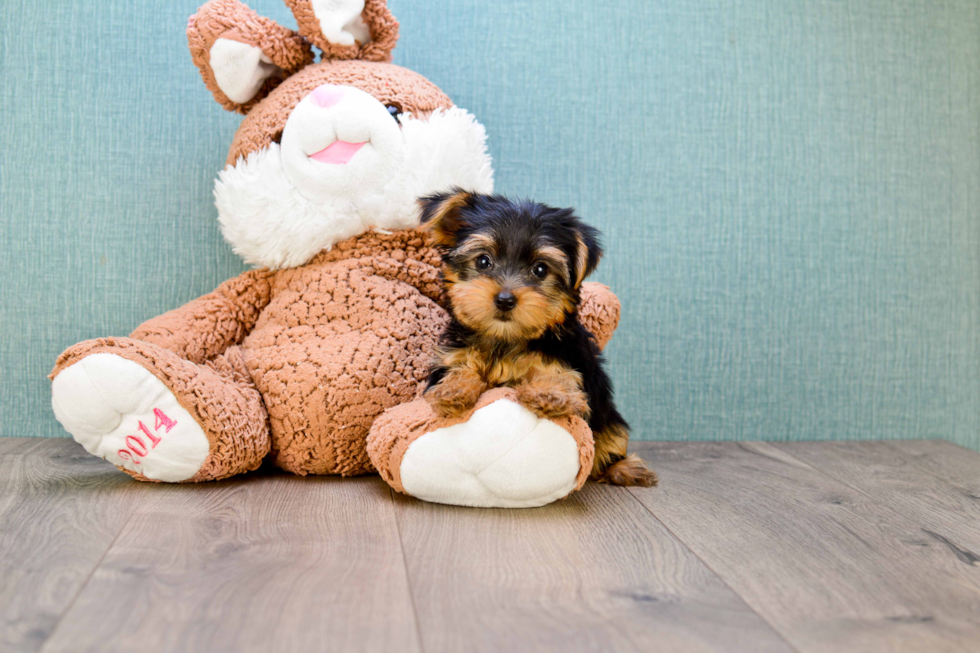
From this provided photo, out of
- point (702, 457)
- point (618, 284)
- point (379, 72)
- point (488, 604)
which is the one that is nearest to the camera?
point (488, 604)

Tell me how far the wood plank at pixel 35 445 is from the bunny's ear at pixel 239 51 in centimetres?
122

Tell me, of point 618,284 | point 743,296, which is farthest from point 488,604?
point 743,296

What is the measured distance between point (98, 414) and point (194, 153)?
1140mm

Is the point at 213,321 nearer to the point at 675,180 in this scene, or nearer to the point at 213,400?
the point at 213,400

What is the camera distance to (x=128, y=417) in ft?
5.97

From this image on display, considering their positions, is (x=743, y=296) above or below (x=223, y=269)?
below

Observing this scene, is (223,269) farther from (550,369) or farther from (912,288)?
(912,288)

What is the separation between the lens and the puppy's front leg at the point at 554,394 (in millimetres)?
1688

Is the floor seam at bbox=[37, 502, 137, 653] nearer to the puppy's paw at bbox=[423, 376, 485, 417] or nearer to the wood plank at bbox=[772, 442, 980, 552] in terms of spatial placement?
the puppy's paw at bbox=[423, 376, 485, 417]

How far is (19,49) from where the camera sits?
2.53 m

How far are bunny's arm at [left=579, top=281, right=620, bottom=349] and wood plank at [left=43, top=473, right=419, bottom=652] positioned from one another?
822mm

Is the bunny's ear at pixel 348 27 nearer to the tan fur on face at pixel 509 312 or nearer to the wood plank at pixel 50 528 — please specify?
the tan fur on face at pixel 509 312

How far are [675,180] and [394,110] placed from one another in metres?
1.12

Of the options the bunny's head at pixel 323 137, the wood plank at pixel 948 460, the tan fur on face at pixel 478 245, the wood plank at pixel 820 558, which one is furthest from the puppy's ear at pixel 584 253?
the wood plank at pixel 948 460
